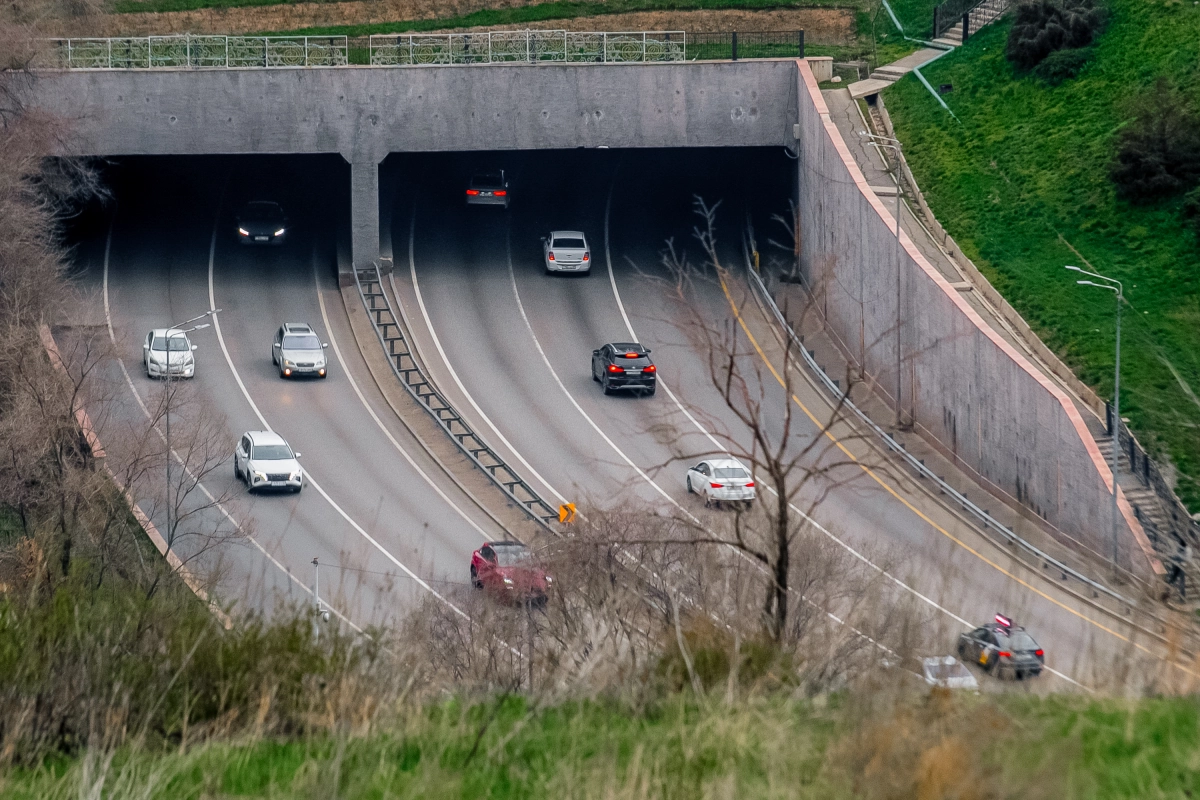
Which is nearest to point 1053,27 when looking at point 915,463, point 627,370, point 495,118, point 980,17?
point 980,17

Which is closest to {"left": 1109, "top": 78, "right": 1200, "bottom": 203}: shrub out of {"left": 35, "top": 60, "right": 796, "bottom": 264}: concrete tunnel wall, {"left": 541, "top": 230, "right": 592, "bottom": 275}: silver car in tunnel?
{"left": 35, "top": 60, "right": 796, "bottom": 264}: concrete tunnel wall

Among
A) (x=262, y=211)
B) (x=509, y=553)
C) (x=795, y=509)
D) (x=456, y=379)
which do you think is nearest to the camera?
(x=509, y=553)

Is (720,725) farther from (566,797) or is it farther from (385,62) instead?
(385,62)

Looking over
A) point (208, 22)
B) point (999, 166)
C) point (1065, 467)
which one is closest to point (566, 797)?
point (1065, 467)

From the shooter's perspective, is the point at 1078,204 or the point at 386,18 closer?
the point at 1078,204

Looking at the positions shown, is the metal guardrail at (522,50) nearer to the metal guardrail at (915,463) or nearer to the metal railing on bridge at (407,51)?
the metal railing on bridge at (407,51)

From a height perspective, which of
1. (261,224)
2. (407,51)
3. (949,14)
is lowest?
(261,224)

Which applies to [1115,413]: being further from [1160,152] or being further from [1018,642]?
[1018,642]
